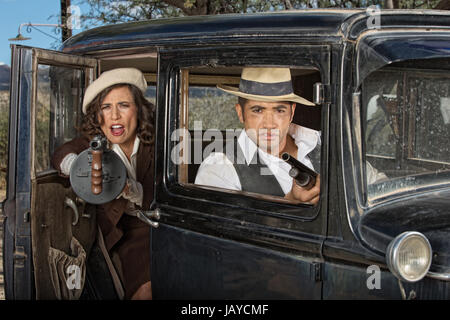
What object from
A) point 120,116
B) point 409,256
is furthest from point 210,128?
point 409,256

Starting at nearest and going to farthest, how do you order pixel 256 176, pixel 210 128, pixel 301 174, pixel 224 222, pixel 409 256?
1. pixel 409 256
2. pixel 301 174
3. pixel 224 222
4. pixel 256 176
5. pixel 210 128

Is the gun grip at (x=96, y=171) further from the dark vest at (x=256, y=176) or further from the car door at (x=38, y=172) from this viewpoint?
the dark vest at (x=256, y=176)

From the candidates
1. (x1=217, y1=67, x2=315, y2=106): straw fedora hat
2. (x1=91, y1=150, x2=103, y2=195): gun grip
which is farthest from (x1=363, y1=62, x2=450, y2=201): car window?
(x1=91, y1=150, x2=103, y2=195): gun grip

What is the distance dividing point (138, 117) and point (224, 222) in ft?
3.74

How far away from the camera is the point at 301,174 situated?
2.48 meters

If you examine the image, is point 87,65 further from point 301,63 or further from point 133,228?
point 301,63

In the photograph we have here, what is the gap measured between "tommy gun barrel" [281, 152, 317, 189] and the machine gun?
97 cm

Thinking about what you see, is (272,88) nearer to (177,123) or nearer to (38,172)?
(177,123)

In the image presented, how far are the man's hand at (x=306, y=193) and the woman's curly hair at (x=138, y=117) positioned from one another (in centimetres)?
122

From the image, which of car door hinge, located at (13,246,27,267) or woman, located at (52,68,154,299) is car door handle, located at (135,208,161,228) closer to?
woman, located at (52,68,154,299)

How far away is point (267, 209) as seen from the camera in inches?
101

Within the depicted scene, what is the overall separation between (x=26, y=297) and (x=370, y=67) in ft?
6.72

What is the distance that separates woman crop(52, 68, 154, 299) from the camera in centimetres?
344

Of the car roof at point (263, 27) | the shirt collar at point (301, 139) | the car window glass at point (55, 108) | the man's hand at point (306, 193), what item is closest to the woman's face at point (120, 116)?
the car window glass at point (55, 108)
